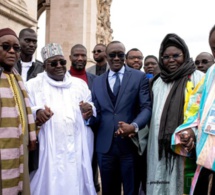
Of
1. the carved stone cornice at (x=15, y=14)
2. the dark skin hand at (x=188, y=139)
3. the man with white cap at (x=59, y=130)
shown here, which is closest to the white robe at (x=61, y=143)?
the man with white cap at (x=59, y=130)

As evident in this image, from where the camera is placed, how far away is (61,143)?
4184mm

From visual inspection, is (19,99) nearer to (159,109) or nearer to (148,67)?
(159,109)

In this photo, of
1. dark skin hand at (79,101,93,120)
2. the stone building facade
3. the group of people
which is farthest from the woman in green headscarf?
the stone building facade

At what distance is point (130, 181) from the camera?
14.3ft

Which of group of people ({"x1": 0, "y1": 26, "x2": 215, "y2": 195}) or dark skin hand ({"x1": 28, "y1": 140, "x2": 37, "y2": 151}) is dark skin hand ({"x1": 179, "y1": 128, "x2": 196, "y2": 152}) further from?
dark skin hand ({"x1": 28, "y1": 140, "x2": 37, "y2": 151})

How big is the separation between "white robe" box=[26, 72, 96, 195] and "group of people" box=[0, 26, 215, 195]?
0.03 feet

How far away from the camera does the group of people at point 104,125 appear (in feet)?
11.2

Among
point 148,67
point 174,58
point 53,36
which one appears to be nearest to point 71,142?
point 174,58

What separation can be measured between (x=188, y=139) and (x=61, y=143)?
155cm

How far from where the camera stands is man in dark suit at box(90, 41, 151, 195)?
14.1 ft

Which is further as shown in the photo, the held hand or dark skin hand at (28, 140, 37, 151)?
the held hand

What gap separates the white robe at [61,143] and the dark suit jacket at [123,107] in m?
0.21

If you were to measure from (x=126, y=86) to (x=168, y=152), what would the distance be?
3.18 ft

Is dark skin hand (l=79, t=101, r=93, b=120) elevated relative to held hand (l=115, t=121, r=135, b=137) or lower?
elevated
